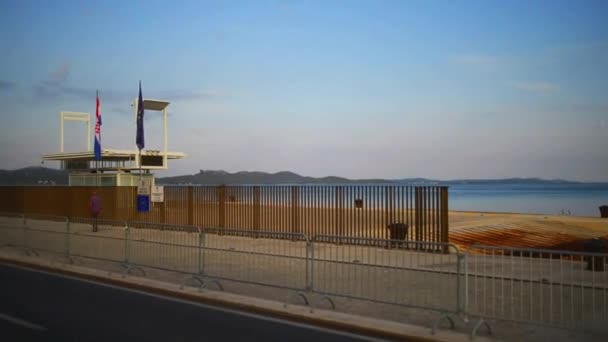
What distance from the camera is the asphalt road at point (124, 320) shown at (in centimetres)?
832

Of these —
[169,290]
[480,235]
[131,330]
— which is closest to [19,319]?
[131,330]

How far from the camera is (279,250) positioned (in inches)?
697

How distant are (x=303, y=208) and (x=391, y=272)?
9106 mm

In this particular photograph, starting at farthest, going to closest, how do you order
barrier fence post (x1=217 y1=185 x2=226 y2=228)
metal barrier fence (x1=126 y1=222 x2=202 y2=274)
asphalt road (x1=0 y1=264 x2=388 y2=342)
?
barrier fence post (x1=217 y1=185 x2=226 y2=228)
metal barrier fence (x1=126 y1=222 x2=202 y2=274)
asphalt road (x1=0 y1=264 x2=388 y2=342)

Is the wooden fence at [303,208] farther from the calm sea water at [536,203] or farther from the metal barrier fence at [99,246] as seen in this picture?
the calm sea water at [536,203]

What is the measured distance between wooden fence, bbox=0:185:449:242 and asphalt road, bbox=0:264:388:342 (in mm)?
9009

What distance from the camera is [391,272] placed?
39.7 ft

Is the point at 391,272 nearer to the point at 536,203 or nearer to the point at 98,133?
the point at 98,133

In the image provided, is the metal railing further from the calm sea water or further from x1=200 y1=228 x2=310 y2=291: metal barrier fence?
the calm sea water

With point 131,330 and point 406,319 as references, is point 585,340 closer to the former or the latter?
point 406,319

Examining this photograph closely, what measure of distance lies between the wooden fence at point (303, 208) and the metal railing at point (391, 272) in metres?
1.45

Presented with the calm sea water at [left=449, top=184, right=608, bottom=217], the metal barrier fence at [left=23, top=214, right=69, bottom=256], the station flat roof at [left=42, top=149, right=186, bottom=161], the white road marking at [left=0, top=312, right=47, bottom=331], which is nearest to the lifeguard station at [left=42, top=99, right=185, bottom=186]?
the station flat roof at [left=42, top=149, right=186, bottom=161]

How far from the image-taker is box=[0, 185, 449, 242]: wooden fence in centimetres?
1788

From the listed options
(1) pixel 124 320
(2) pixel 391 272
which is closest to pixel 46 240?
(1) pixel 124 320
